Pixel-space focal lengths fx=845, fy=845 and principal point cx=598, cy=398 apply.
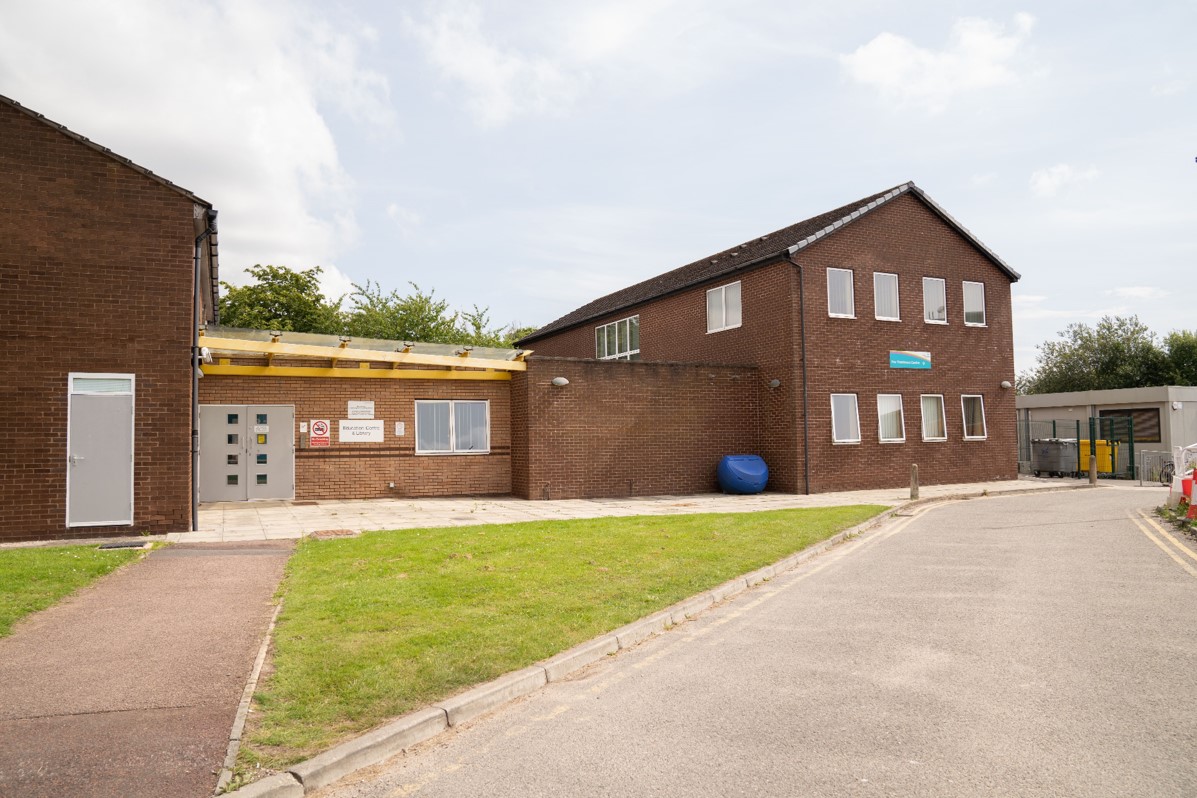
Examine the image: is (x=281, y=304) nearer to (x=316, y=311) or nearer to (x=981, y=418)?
(x=316, y=311)

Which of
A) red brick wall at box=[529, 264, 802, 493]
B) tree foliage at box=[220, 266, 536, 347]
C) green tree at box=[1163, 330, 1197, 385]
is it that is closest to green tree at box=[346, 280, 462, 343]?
tree foliage at box=[220, 266, 536, 347]

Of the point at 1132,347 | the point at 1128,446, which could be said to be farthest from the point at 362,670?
the point at 1132,347

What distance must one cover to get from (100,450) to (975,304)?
2331 centimetres

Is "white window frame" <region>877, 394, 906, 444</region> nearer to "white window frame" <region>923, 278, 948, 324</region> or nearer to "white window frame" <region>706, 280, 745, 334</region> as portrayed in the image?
"white window frame" <region>923, 278, 948, 324</region>

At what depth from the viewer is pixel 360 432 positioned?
19641 millimetres

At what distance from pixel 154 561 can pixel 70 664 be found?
4.92 meters

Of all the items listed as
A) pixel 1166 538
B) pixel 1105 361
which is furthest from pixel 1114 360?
pixel 1166 538

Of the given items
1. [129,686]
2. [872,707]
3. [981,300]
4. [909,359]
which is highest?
[981,300]

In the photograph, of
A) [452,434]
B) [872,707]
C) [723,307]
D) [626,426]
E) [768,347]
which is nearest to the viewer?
[872,707]

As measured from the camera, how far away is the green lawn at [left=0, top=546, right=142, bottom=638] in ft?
24.9

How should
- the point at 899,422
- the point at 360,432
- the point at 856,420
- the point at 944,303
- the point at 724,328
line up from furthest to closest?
the point at 944,303, the point at 724,328, the point at 899,422, the point at 856,420, the point at 360,432

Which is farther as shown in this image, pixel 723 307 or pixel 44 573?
pixel 723 307

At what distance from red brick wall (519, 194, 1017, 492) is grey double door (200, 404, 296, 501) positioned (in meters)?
→ 12.0

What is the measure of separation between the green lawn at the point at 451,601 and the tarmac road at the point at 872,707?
0.49 m
